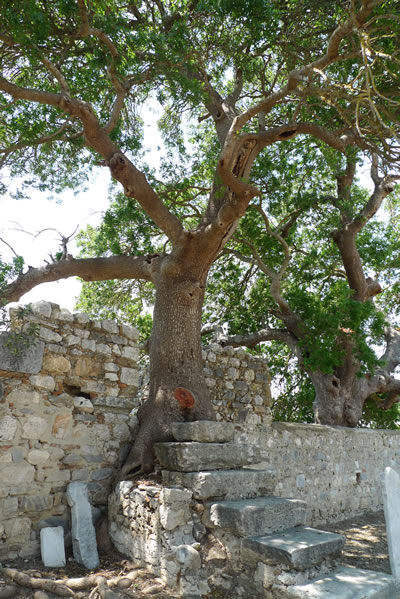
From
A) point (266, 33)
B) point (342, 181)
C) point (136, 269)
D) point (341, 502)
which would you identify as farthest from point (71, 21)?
point (341, 502)

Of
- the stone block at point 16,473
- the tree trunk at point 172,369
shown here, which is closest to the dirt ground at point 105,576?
the stone block at point 16,473

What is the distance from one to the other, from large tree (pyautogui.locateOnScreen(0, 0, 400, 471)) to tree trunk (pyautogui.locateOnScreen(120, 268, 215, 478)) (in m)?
0.01

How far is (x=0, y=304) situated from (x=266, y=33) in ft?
17.5

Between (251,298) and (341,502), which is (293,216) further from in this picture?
(341,502)

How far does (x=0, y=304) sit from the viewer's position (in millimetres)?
4402

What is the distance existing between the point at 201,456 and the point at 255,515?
76 centimetres

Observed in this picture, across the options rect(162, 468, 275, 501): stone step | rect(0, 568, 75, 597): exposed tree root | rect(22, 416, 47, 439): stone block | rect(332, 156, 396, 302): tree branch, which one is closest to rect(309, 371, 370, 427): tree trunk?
rect(332, 156, 396, 302): tree branch

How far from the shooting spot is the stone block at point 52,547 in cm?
388

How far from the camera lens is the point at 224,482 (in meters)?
3.94

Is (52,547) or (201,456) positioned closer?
(52,547)

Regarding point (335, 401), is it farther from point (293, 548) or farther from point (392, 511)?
point (293, 548)

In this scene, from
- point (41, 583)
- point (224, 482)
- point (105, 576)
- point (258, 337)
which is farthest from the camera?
point (258, 337)

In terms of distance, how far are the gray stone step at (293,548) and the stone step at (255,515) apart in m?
0.09

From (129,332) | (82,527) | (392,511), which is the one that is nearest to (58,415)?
(82,527)
